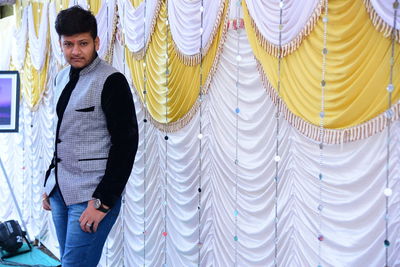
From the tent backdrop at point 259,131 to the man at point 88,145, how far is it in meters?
0.51

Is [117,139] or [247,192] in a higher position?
[117,139]

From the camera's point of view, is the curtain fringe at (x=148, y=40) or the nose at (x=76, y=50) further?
the curtain fringe at (x=148, y=40)

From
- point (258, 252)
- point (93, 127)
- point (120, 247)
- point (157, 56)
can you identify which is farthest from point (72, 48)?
point (120, 247)

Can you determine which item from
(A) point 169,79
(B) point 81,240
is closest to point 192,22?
(A) point 169,79

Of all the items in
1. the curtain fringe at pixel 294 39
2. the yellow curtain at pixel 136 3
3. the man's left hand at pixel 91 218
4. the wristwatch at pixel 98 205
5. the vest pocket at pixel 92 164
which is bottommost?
the man's left hand at pixel 91 218

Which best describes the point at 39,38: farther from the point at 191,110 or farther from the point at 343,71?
the point at 343,71

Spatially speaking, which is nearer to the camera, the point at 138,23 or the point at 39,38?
the point at 138,23

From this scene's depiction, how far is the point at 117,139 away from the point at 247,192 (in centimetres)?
61

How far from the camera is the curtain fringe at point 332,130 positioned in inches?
51.7

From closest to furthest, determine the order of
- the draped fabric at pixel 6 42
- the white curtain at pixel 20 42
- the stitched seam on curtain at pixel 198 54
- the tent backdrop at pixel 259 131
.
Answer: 1. the tent backdrop at pixel 259 131
2. the stitched seam on curtain at pixel 198 54
3. the white curtain at pixel 20 42
4. the draped fabric at pixel 6 42

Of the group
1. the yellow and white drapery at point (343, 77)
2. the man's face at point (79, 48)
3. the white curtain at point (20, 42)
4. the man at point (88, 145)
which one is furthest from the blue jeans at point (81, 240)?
the white curtain at point (20, 42)

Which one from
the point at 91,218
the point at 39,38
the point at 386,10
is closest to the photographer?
the point at 386,10

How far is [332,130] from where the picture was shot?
4.75 ft

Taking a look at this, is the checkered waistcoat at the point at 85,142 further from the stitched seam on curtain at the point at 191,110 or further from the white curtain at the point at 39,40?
the white curtain at the point at 39,40
